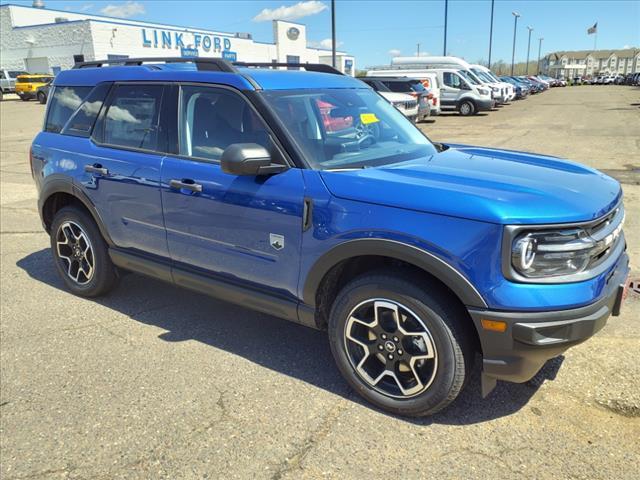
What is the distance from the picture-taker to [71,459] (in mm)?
2732

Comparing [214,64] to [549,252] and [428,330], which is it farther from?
[549,252]

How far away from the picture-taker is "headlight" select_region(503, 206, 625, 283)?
2432mm

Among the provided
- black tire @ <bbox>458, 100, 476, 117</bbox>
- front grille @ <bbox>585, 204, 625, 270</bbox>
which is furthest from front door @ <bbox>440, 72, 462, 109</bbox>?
front grille @ <bbox>585, 204, 625, 270</bbox>

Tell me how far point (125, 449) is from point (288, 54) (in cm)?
5909

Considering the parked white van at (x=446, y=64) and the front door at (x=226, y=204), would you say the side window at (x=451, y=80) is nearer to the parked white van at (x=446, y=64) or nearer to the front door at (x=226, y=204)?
the parked white van at (x=446, y=64)

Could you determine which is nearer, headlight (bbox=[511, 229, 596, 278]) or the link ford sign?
headlight (bbox=[511, 229, 596, 278])

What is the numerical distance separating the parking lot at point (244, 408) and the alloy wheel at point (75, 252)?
252 millimetres

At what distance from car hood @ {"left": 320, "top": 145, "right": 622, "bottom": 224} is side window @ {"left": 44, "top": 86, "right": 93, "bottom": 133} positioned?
2.67 m

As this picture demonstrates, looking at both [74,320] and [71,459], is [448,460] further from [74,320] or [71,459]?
[74,320]

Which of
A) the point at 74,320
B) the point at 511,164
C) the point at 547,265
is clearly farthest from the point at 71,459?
the point at 511,164

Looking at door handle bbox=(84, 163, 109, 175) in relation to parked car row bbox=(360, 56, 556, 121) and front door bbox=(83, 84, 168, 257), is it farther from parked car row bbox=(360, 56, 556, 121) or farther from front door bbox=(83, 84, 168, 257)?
parked car row bbox=(360, 56, 556, 121)

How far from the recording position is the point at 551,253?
2475mm

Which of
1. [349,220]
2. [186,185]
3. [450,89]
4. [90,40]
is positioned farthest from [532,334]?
[90,40]

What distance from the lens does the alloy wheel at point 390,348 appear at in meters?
2.82
